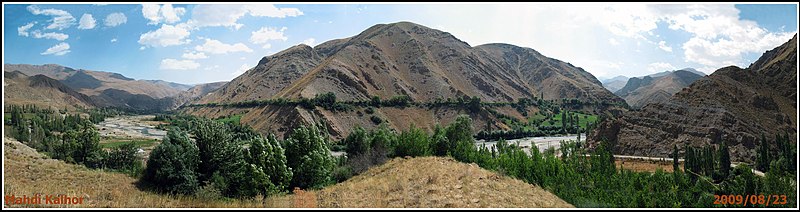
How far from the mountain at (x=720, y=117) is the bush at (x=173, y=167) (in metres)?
80.4

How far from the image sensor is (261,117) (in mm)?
122000

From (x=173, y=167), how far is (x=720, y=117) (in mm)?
90749

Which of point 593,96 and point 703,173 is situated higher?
point 593,96

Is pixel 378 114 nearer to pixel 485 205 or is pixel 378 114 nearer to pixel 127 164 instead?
pixel 127 164

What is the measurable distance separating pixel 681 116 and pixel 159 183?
299ft

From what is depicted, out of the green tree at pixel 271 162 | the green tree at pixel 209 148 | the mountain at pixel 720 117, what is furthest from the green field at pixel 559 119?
the green tree at pixel 209 148

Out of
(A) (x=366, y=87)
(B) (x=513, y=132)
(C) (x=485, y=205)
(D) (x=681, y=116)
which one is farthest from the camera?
(A) (x=366, y=87)

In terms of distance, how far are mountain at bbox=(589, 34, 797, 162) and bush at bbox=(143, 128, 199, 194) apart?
264ft

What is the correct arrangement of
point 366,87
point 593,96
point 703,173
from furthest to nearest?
point 593,96, point 366,87, point 703,173

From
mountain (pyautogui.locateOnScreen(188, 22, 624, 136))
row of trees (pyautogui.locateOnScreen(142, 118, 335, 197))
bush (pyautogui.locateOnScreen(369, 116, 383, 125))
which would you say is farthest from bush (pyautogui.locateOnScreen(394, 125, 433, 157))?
bush (pyautogui.locateOnScreen(369, 116, 383, 125))

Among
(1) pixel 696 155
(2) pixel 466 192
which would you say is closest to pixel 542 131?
(1) pixel 696 155

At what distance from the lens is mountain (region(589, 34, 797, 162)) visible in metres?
76.1

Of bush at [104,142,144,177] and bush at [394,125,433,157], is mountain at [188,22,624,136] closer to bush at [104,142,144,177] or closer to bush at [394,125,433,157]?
bush at [104,142,144,177]

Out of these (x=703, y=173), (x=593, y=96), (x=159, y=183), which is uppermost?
(x=593, y=96)
